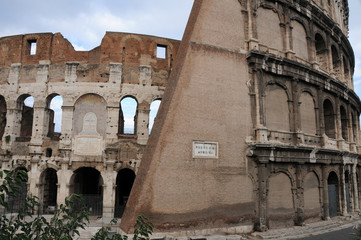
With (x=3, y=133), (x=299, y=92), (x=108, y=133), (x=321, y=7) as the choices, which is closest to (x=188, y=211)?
(x=108, y=133)

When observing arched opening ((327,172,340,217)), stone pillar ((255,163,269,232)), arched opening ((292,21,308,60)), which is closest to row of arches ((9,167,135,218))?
stone pillar ((255,163,269,232))

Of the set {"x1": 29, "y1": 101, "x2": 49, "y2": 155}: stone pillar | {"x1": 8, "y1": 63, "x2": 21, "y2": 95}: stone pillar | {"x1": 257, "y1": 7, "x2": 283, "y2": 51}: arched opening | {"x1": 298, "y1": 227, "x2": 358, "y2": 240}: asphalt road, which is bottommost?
{"x1": 298, "y1": 227, "x2": 358, "y2": 240}: asphalt road

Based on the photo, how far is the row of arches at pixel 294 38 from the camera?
1368cm

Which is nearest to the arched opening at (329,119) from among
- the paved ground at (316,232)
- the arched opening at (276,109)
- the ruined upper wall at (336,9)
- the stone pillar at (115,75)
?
the arched opening at (276,109)

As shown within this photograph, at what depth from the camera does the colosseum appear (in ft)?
34.1

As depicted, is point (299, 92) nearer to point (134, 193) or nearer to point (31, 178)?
point (134, 193)

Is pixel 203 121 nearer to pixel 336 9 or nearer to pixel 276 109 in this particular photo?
pixel 276 109

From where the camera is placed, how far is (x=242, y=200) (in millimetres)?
11125

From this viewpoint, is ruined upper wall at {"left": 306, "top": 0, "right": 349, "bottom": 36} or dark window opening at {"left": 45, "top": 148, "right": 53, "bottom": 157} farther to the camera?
ruined upper wall at {"left": 306, "top": 0, "right": 349, "bottom": 36}

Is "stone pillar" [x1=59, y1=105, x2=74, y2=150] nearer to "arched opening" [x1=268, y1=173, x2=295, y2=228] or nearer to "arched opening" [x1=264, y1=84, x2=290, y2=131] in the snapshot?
"arched opening" [x1=264, y1=84, x2=290, y2=131]

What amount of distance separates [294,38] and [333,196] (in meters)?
8.99

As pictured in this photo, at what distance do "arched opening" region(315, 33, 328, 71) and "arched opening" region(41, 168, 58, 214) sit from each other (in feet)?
56.1

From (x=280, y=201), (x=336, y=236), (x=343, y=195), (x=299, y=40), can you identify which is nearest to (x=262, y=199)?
(x=280, y=201)

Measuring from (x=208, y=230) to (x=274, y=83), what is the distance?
7.52m
